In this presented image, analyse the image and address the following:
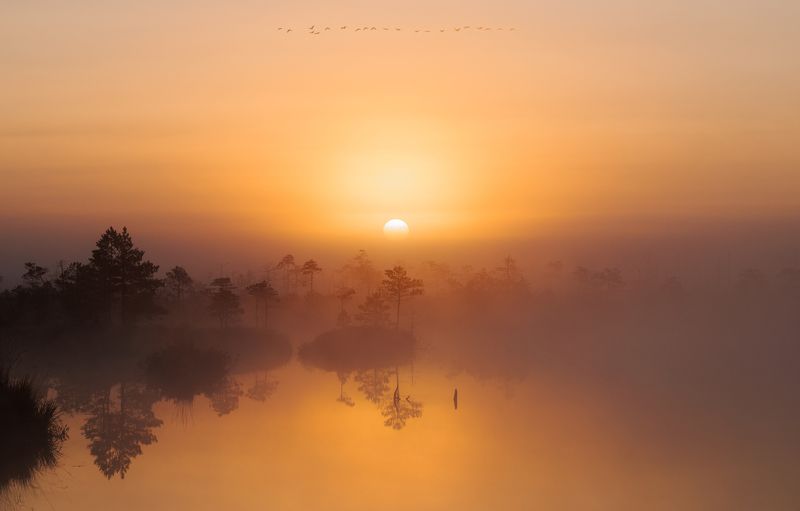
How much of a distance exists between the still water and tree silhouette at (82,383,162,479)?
114 mm

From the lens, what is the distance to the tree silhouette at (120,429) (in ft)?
120

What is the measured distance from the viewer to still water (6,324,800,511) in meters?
31.7

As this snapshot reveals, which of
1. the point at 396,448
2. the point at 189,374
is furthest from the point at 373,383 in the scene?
the point at 396,448

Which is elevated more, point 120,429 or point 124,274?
point 124,274

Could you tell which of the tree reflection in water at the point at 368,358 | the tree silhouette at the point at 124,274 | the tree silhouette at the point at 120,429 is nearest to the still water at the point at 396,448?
the tree silhouette at the point at 120,429

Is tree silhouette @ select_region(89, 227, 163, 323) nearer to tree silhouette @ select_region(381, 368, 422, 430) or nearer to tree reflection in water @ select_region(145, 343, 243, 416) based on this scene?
tree reflection in water @ select_region(145, 343, 243, 416)

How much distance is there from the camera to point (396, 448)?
4050 centimetres

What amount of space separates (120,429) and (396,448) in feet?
49.5

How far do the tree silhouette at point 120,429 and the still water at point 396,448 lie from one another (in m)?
0.11

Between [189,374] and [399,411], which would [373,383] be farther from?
[399,411]

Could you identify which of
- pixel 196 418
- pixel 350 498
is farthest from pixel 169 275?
pixel 350 498

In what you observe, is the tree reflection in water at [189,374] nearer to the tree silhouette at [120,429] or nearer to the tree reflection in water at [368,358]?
the tree silhouette at [120,429]

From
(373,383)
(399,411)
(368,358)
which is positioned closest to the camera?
(399,411)

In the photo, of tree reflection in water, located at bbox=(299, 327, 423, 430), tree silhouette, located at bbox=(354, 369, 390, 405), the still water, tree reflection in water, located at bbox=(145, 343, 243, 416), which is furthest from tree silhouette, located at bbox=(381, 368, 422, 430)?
tree reflection in water, located at bbox=(145, 343, 243, 416)
